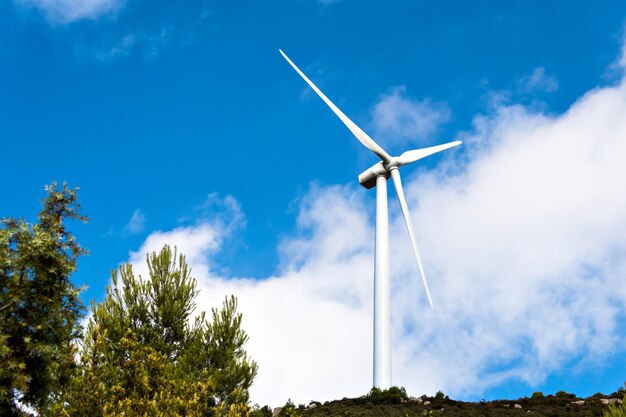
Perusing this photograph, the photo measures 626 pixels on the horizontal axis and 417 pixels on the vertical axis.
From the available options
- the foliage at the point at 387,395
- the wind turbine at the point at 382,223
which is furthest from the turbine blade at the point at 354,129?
the foliage at the point at 387,395

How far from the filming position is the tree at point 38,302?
13.4 m

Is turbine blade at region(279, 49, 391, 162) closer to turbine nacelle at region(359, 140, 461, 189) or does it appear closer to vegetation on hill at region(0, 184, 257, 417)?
turbine nacelle at region(359, 140, 461, 189)

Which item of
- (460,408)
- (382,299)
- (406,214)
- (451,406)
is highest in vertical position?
(406,214)

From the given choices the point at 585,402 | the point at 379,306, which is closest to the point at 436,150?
the point at 379,306

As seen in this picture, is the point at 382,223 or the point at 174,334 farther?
the point at 382,223

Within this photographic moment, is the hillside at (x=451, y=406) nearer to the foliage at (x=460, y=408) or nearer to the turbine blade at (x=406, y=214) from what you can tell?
the foliage at (x=460, y=408)

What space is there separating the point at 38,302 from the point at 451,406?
25277 mm

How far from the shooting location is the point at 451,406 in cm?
3400

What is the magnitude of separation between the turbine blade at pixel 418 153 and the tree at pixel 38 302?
29.0m

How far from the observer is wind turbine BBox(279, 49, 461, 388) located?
115 ft

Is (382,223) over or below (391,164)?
below

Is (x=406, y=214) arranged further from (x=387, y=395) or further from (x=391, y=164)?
(x=387, y=395)

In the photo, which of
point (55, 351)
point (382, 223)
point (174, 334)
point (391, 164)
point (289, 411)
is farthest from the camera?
point (391, 164)

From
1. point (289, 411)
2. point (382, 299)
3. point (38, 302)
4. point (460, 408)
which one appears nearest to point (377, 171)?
point (382, 299)
